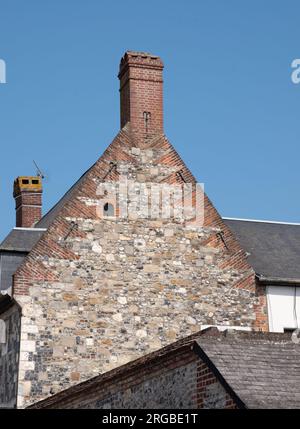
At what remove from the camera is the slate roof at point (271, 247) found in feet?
70.8

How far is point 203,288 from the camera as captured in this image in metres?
21.0

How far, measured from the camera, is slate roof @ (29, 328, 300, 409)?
398 inches

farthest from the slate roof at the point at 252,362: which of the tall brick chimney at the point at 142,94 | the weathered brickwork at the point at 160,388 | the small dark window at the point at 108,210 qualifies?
the tall brick chimney at the point at 142,94

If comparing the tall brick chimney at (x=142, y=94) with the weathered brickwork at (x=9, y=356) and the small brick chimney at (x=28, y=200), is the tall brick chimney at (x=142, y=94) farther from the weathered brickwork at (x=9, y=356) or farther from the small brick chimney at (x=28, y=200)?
the weathered brickwork at (x=9, y=356)

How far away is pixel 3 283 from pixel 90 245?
2297mm

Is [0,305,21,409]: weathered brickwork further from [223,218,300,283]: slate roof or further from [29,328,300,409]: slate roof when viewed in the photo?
[29,328,300,409]: slate roof

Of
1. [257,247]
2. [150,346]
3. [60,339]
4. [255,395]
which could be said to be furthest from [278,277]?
[255,395]

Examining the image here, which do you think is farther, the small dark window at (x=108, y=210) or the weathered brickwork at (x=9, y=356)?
the small dark window at (x=108, y=210)

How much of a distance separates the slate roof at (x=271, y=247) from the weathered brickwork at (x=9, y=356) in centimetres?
607

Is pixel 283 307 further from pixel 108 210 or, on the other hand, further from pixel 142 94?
pixel 142 94

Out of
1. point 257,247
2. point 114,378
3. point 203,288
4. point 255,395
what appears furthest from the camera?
point 257,247

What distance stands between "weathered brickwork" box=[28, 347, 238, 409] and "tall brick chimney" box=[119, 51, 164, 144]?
919 cm

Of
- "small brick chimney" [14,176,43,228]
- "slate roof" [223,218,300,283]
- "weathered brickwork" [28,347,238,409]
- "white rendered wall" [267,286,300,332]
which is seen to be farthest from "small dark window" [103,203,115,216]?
"weathered brickwork" [28,347,238,409]

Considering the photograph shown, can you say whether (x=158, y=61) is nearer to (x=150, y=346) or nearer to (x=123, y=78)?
(x=123, y=78)
